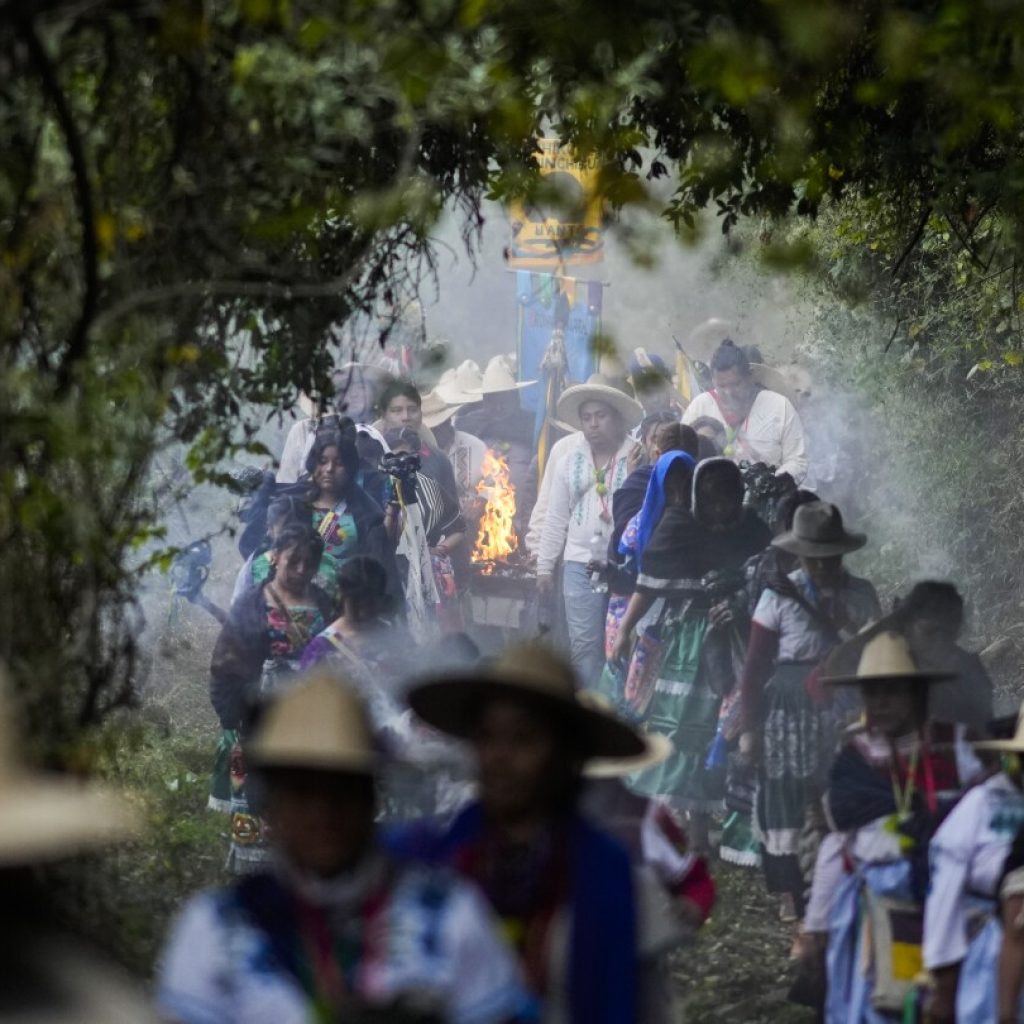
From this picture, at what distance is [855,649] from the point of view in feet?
34.1

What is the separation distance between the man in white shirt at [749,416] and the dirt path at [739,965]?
6.25 meters

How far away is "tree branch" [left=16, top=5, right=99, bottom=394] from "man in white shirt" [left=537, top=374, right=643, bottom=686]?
400 inches

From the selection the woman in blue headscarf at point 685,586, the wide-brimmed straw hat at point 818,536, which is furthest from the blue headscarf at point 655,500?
the wide-brimmed straw hat at point 818,536

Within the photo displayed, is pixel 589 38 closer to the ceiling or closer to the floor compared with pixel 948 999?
closer to the ceiling

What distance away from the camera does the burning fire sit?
18.6 meters

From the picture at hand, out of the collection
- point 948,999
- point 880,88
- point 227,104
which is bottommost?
point 948,999

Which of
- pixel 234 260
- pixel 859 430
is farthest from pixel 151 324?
pixel 859 430

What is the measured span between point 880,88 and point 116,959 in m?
3.50

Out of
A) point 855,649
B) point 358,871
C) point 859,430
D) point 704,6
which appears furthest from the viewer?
point 859,430

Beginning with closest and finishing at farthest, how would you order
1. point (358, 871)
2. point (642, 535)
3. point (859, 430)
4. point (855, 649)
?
point (358, 871) → point (855, 649) → point (642, 535) → point (859, 430)

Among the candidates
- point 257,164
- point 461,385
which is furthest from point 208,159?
point 461,385

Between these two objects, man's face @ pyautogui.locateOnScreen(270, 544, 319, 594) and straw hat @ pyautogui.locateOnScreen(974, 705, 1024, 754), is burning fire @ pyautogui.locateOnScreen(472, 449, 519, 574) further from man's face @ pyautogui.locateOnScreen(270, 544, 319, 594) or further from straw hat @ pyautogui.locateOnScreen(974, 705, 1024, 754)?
straw hat @ pyautogui.locateOnScreen(974, 705, 1024, 754)

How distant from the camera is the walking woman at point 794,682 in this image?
10.9 metres

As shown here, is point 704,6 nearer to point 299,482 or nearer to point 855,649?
point 855,649
